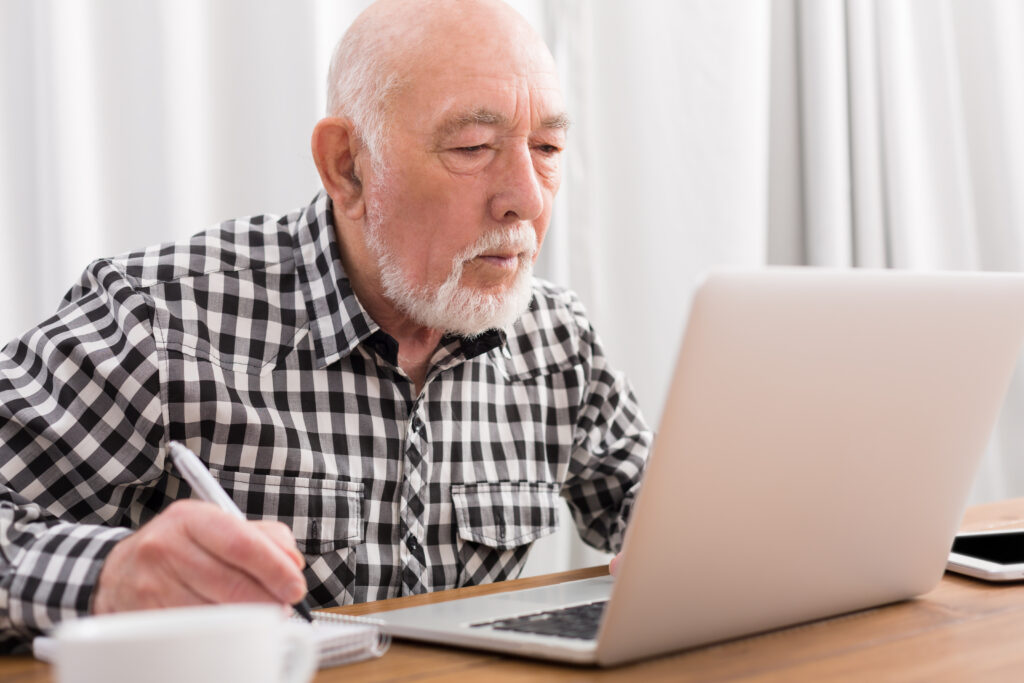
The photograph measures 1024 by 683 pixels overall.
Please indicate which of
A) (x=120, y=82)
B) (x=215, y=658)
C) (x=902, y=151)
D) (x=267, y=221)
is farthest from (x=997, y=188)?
(x=215, y=658)

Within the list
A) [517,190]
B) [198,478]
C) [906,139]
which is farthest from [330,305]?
[906,139]

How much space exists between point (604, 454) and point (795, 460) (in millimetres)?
771

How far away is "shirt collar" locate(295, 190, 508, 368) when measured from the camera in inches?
47.3

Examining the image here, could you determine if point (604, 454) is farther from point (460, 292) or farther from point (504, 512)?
point (460, 292)

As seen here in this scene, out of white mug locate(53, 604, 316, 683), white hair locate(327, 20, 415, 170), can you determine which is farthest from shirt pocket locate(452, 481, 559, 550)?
white mug locate(53, 604, 316, 683)

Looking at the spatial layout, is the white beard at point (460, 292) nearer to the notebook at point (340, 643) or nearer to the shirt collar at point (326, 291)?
the shirt collar at point (326, 291)

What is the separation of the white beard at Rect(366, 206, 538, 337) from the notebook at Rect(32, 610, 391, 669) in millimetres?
542

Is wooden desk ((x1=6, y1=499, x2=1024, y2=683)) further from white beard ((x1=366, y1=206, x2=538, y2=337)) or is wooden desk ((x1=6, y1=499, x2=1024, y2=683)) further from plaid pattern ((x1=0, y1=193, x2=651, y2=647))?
white beard ((x1=366, y1=206, x2=538, y2=337))

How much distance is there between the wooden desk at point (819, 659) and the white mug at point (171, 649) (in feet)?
0.73

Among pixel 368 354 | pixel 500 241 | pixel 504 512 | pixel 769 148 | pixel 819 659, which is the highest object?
pixel 769 148

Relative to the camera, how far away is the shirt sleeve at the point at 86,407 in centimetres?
100

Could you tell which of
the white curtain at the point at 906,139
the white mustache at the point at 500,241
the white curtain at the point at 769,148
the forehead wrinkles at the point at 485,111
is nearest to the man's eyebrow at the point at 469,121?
the forehead wrinkles at the point at 485,111

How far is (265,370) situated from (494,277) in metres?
0.29

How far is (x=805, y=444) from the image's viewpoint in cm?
64
